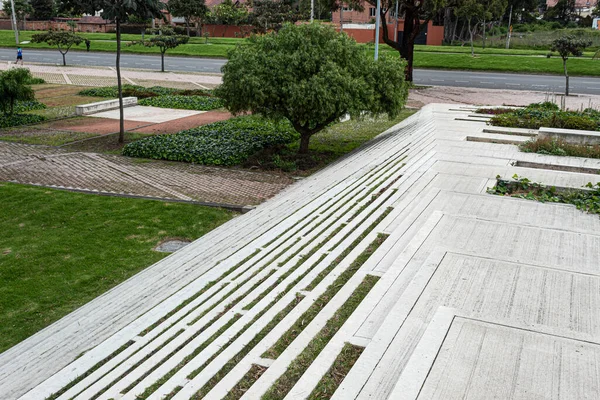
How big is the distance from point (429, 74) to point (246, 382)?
108ft

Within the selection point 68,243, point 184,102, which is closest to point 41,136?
point 184,102

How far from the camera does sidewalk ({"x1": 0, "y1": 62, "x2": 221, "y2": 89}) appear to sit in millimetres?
29922

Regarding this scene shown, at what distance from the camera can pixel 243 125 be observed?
18.7m

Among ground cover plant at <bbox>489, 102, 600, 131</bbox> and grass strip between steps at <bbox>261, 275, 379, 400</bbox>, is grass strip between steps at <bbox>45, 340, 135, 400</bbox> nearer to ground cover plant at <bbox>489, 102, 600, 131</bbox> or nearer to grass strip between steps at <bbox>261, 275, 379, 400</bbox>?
grass strip between steps at <bbox>261, 275, 379, 400</bbox>

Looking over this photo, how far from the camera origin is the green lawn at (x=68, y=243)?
7.59m

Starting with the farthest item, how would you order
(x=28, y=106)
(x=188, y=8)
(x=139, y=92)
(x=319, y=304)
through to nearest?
(x=188, y=8) < (x=139, y=92) < (x=28, y=106) < (x=319, y=304)

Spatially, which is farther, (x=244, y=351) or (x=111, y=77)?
(x=111, y=77)

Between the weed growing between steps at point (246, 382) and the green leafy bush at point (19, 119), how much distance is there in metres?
16.7

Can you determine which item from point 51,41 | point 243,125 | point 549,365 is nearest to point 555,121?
point 243,125

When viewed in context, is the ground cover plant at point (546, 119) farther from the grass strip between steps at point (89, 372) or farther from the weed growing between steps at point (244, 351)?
the grass strip between steps at point (89, 372)

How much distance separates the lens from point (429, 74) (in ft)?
117

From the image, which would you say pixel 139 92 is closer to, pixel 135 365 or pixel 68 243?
pixel 68 243

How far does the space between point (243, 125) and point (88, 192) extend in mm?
7460

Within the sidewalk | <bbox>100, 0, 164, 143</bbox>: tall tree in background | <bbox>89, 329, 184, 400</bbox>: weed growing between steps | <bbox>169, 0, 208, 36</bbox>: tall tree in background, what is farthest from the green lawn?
<bbox>169, 0, 208, 36</bbox>: tall tree in background
